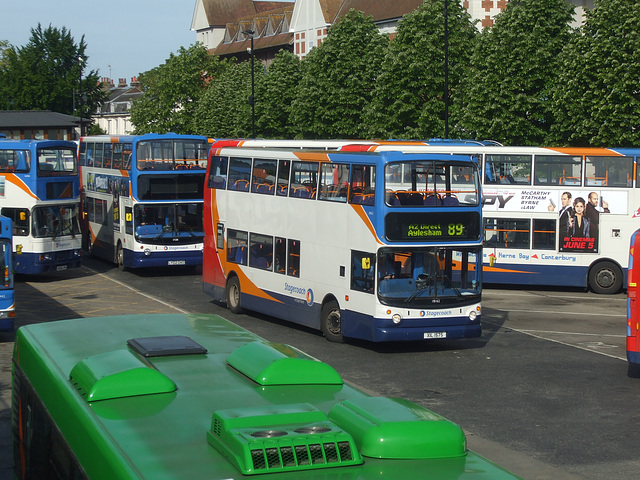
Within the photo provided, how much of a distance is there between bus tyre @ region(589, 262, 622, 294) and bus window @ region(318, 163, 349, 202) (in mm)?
11089

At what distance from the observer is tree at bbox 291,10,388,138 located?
52.3m

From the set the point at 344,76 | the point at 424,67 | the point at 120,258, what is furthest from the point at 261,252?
the point at 344,76

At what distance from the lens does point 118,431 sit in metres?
4.07

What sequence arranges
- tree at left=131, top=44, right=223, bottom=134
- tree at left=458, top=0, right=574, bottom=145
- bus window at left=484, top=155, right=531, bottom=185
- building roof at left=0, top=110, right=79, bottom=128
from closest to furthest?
bus window at left=484, top=155, right=531, bottom=185 < tree at left=458, top=0, right=574, bottom=145 < tree at left=131, top=44, right=223, bottom=134 < building roof at left=0, top=110, right=79, bottom=128

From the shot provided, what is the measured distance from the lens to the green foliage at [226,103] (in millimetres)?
70562

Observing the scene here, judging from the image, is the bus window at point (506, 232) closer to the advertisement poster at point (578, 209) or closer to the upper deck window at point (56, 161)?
the advertisement poster at point (578, 209)

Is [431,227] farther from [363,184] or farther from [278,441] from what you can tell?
[278,441]

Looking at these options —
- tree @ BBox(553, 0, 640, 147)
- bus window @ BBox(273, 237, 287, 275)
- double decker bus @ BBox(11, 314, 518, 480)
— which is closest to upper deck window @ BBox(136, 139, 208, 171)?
bus window @ BBox(273, 237, 287, 275)

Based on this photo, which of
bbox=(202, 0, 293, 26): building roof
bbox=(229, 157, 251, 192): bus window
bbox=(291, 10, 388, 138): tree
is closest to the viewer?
bbox=(229, 157, 251, 192): bus window

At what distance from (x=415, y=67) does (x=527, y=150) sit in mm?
18812

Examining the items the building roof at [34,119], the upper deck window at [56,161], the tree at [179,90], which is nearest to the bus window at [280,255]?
the upper deck window at [56,161]

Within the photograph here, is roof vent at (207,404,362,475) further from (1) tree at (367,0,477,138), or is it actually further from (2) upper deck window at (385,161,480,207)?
(1) tree at (367,0,477,138)

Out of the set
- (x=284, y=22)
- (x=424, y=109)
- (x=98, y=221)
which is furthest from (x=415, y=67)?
(x=284, y=22)

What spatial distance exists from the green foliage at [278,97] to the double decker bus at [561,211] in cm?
3632
